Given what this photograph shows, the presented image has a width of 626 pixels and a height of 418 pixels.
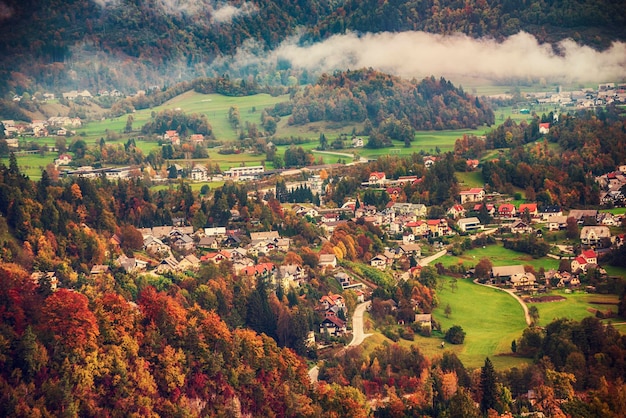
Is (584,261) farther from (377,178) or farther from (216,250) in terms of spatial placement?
(377,178)

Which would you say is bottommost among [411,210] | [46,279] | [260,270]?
[411,210]

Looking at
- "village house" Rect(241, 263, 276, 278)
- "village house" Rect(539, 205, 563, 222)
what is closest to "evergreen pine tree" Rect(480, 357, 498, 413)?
"village house" Rect(241, 263, 276, 278)

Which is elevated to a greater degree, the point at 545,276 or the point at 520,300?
the point at 545,276

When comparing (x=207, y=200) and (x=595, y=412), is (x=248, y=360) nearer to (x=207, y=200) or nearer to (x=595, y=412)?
(x=595, y=412)

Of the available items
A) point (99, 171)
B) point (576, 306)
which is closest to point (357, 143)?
point (99, 171)

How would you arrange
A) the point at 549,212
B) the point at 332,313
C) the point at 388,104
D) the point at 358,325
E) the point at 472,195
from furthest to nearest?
the point at 388,104
the point at 472,195
the point at 549,212
the point at 332,313
the point at 358,325

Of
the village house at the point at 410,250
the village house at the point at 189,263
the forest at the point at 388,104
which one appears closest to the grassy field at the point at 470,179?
the village house at the point at 410,250

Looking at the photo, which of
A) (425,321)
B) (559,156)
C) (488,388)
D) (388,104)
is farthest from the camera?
(388,104)
